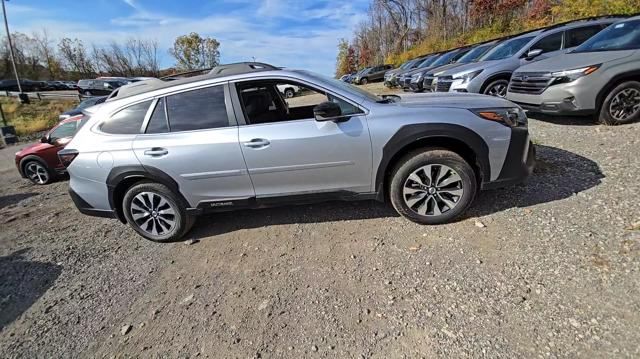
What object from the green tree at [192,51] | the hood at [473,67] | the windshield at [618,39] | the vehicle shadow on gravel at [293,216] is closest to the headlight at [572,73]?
the windshield at [618,39]

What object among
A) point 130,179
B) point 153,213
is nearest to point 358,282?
point 153,213

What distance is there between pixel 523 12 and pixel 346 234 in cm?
2884

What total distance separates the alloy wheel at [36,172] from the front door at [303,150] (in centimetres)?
673

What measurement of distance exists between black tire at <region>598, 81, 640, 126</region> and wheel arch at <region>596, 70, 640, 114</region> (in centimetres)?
4

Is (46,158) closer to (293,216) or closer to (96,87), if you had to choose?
(293,216)

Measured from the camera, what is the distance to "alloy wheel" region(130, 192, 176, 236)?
11.0 feet

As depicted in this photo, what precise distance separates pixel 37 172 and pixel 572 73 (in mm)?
10743

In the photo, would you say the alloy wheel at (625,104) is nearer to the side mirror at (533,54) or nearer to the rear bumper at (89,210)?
the side mirror at (533,54)

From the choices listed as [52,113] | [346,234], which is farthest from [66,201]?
[52,113]

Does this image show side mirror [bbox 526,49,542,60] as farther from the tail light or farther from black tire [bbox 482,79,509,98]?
the tail light

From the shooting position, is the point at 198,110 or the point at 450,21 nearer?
the point at 198,110

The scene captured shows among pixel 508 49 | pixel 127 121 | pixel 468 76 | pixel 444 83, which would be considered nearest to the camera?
pixel 127 121

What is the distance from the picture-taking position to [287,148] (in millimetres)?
2975

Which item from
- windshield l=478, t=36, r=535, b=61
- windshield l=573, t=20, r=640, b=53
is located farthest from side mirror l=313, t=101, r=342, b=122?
windshield l=478, t=36, r=535, b=61
